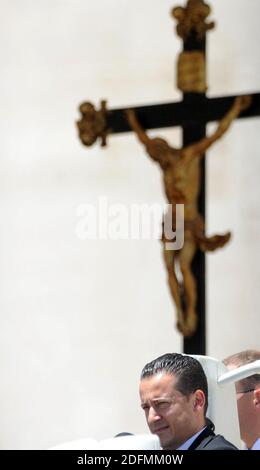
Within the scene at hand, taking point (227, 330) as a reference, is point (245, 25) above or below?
above

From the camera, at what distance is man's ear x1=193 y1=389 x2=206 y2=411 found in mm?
1770

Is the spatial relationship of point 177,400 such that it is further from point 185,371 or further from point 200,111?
point 200,111

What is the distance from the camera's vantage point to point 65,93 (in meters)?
6.79

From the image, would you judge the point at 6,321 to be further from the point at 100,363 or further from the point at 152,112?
the point at 152,112

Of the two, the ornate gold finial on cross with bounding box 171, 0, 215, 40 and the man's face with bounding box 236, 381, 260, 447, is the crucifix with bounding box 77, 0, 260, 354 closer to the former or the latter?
the ornate gold finial on cross with bounding box 171, 0, 215, 40

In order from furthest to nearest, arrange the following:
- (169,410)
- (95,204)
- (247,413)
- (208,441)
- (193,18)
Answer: (95,204), (193,18), (247,413), (169,410), (208,441)

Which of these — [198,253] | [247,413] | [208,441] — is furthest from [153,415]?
[198,253]

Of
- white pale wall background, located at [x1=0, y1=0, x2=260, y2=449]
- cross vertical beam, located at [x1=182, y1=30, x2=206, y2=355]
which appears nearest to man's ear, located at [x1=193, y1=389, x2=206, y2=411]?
cross vertical beam, located at [x1=182, y1=30, x2=206, y2=355]

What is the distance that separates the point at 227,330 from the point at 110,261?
837 millimetres

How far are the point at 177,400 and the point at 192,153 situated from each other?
12.1ft

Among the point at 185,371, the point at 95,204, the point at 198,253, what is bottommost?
the point at 185,371

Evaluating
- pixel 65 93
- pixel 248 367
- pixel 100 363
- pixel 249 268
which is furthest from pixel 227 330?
pixel 248 367

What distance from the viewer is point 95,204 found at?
6504 millimetres

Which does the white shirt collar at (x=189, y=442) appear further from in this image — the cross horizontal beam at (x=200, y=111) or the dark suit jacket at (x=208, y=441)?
the cross horizontal beam at (x=200, y=111)
